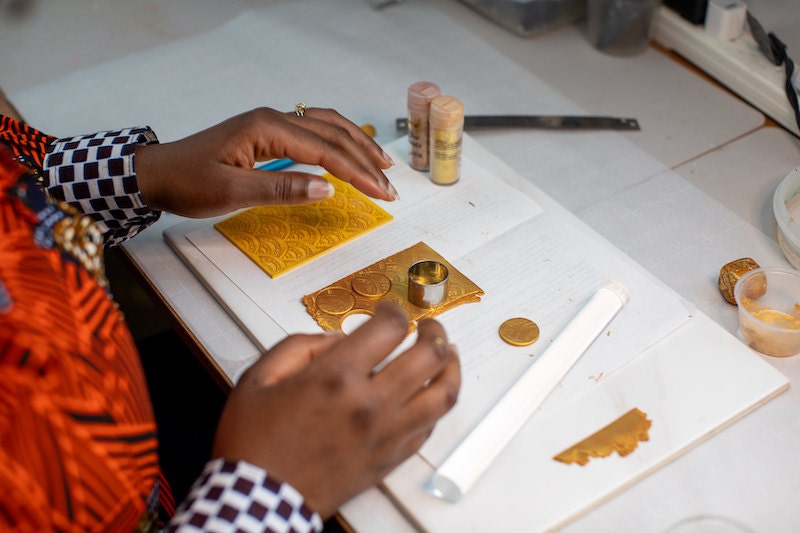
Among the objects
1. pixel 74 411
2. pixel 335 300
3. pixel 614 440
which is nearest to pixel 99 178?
pixel 335 300

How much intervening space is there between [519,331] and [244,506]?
14.0 inches

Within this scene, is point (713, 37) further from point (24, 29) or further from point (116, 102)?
point (24, 29)

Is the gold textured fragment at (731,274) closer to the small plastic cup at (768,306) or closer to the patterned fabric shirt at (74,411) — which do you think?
the small plastic cup at (768,306)

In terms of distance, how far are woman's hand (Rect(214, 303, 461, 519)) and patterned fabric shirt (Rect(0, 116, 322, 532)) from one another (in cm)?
2

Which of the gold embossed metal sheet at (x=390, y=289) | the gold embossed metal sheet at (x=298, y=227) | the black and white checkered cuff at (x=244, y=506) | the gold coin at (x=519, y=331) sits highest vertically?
the black and white checkered cuff at (x=244, y=506)

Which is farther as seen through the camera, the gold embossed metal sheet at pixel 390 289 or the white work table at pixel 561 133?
the gold embossed metal sheet at pixel 390 289

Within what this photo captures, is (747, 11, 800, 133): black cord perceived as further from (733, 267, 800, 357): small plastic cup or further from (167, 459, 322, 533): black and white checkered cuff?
(167, 459, 322, 533): black and white checkered cuff

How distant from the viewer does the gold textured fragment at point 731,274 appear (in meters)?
0.93

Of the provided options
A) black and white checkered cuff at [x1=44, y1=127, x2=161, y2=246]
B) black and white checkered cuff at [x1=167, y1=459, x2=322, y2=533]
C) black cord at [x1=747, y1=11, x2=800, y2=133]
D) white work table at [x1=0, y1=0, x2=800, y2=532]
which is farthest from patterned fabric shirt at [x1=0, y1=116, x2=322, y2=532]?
black cord at [x1=747, y1=11, x2=800, y2=133]

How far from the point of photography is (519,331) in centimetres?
87

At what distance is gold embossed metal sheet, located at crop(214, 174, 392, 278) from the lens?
3.20 ft

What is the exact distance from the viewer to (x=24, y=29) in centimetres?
152

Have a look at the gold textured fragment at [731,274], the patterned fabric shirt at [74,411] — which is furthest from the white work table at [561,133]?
the patterned fabric shirt at [74,411]

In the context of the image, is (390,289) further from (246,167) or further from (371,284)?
(246,167)
